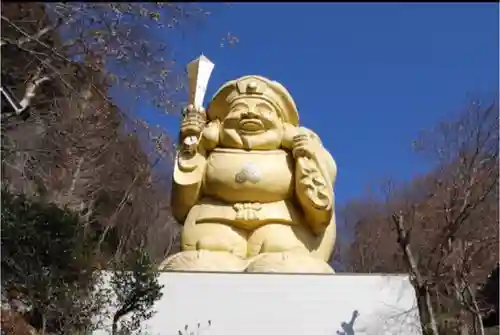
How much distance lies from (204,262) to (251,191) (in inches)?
33.9

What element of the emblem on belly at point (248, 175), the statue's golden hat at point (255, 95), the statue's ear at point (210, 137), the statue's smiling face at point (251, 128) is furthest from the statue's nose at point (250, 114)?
the emblem on belly at point (248, 175)

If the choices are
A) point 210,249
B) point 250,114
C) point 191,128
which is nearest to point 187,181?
point 191,128

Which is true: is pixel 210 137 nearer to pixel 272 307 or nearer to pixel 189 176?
pixel 189 176

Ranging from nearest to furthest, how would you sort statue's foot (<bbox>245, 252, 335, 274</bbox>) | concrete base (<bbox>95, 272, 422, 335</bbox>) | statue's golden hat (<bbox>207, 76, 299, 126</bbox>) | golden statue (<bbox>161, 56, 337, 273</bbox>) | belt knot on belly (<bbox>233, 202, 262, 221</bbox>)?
concrete base (<bbox>95, 272, 422, 335</bbox>) → statue's foot (<bbox>245, 252, 335, 274</bbox>) → golden statue (<bbox>161, 56, 337, 273</bbox>) → belt knot on belly (<bbox>233, 202, 262, 221</bbox>) → statue's golden hat (<bbox>207, 76, 299, 126</bbox>)

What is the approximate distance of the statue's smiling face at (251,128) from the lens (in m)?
5.81

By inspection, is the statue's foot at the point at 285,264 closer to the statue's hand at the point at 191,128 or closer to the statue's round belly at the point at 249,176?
the statue's round belly at the point at 249,176

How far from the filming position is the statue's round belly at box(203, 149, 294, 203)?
18.0 feet

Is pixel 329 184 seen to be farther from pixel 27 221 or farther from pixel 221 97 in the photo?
pixel 27 221

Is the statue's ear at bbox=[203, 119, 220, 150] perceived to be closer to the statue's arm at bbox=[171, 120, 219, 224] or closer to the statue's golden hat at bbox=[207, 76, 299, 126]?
the statue's arm at bbox=[171, 120, 219, 224]

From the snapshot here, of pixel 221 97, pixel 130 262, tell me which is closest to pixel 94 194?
pixel 221 97

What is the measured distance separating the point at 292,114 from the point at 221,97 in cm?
79

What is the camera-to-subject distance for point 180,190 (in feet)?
18.7

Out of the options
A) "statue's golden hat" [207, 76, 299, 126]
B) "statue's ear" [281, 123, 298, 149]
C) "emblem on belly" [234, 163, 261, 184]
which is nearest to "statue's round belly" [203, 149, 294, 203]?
"emblem on belly" [234, 163, 261, 184]

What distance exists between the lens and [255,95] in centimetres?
600
